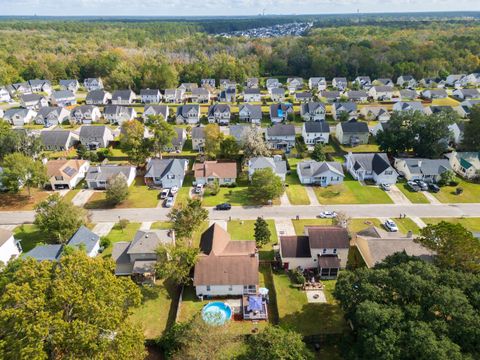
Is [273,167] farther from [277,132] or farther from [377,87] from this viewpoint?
[377,87]

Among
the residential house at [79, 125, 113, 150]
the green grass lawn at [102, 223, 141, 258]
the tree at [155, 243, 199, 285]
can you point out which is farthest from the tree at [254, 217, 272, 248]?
the residential house at [79, 125, 113, 150]

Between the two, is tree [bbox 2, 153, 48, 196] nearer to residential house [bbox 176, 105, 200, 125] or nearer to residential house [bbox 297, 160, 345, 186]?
residential house [bbox 297, 160, 345, 186]

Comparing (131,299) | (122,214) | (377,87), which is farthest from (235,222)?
(377,87)

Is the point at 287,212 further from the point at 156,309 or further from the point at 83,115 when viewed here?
the point at 83,115

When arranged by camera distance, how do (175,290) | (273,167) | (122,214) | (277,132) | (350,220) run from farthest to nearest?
(277,132) < (273,167) < (122,214) < (350,220) < (175,290)

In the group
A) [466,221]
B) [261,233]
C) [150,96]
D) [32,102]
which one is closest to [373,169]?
[466,221]

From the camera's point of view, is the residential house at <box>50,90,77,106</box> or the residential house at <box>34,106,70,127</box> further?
the residential house at <box>50,90,77,106</box>
